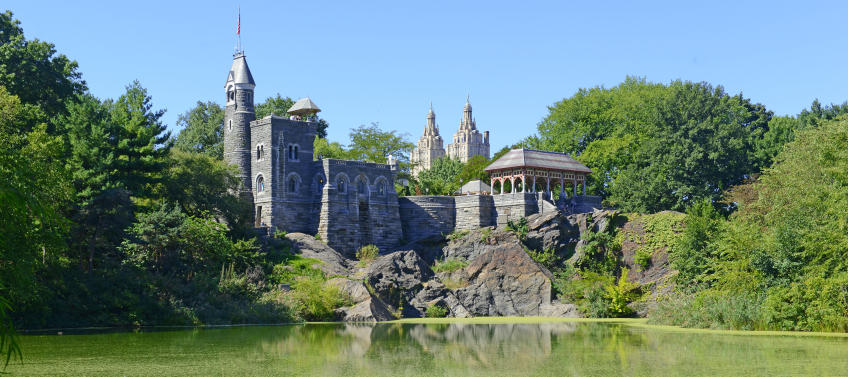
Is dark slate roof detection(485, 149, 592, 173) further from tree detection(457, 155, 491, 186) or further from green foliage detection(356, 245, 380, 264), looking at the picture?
tree detection(457, 155, 491, 186)

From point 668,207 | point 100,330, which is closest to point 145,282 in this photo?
point 100,330

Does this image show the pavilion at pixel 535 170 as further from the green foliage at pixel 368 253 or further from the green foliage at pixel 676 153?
the green foliage at pixel 368 253

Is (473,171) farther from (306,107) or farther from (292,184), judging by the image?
(292,184)

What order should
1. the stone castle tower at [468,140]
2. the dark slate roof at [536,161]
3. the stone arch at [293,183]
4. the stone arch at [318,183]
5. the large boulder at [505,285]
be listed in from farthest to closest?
the stone castle tower at [468,140] → the dark slate roof at [536,161] → the stone arch at [318,183] → the stone arch at [293,183] → the large boulder at [505,285]

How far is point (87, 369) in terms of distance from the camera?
1855 cm

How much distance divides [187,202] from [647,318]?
2274 centimetres

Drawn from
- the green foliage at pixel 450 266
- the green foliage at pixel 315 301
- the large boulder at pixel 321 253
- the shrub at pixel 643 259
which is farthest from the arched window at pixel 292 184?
the shrub at pixel 643 259

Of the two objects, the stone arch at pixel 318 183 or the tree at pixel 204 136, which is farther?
the tree at pixel 204 136

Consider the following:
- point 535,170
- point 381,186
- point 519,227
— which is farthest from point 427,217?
point 535,170

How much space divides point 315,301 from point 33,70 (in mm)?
18851

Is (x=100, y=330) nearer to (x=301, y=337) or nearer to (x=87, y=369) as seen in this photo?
(x=301, y=337)

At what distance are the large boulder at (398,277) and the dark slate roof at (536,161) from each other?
10.5 meters

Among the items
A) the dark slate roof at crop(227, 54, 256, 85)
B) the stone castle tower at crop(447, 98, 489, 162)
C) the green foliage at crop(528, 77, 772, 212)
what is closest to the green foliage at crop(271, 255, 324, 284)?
the dark slate roof at crop(227, 54, 256, 85)

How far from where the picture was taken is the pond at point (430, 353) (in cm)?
1836
